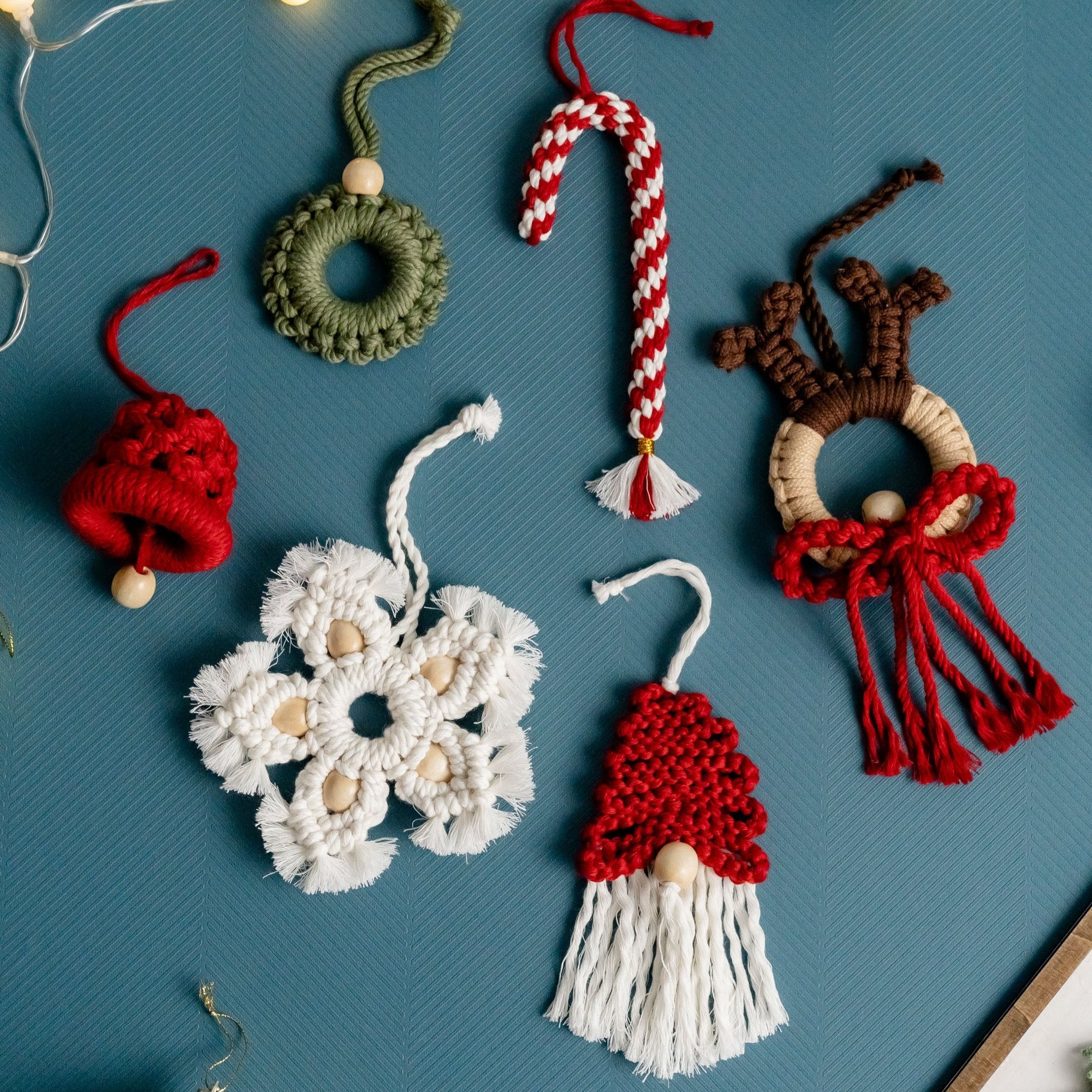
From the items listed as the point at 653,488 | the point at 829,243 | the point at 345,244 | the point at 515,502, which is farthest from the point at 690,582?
the point at 345,244

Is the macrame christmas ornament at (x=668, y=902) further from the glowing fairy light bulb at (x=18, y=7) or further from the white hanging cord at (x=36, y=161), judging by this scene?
the glowing fairy light bulb at (x=18, y=7)

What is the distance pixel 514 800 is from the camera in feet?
3.63

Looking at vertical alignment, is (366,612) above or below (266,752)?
above

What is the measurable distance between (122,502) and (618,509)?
1.77 ft

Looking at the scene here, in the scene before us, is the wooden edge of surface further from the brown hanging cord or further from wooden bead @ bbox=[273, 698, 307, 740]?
wooden bead @ bbox=[273, 698, 307, 740]

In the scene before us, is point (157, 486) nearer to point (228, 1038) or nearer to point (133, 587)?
point (133, 587)

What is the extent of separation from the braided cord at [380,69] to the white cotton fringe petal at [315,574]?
0.46m

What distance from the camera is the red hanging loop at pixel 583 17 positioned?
1153 millimetres

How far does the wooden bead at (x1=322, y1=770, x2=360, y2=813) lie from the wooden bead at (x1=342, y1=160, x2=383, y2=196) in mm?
661

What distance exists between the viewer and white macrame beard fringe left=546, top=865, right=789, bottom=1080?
43.2 inches

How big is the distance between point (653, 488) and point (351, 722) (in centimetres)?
44

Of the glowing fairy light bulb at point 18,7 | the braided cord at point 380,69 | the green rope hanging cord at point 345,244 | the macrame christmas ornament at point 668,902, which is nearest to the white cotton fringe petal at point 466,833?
the macrame christmas ornament at point 668,902

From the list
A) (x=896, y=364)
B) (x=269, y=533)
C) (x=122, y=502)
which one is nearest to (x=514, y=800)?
(x=269, y=533)

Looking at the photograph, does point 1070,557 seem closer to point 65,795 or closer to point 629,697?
point 629,697
